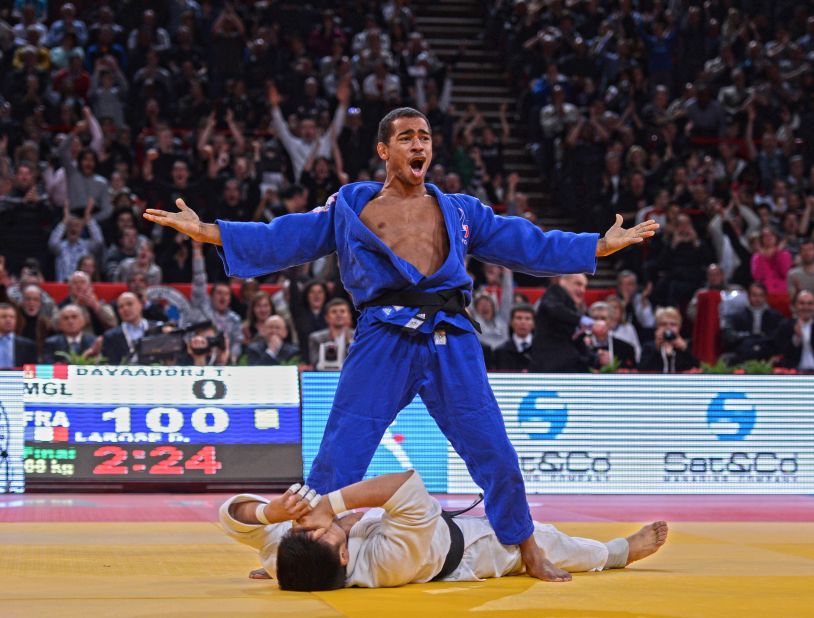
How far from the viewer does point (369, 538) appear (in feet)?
15.2

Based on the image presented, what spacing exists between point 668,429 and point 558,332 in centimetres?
117

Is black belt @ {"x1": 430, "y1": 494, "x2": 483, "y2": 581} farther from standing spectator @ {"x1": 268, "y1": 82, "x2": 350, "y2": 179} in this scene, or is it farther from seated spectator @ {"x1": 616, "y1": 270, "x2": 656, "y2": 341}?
standing spectator @ {"x1": 268, "y1": 82, "x2": 350, "y2": 179}

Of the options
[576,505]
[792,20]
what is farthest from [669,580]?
[792,20]

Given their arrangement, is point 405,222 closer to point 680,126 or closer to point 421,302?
point 421,302

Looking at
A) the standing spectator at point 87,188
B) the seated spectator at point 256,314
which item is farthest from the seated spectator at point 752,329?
the standing spectator at point 87,188

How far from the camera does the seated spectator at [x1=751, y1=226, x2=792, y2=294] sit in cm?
1370

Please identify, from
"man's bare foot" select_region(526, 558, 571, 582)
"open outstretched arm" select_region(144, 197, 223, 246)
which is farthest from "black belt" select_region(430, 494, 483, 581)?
"open outstretched arm" select_region(144, 197, 223, 246)

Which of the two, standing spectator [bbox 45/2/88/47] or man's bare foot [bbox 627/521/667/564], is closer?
man's bare foot [bbox 627/521/667/564]

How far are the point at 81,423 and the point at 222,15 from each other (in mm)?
8274

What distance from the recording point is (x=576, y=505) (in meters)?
8.65

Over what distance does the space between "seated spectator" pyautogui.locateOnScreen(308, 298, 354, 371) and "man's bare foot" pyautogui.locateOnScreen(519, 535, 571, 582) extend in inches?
200

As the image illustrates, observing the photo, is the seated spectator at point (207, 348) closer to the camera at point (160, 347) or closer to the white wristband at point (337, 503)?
the camera at point (160, 347)

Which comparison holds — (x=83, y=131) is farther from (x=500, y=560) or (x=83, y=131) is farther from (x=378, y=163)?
(x=500, y=560)

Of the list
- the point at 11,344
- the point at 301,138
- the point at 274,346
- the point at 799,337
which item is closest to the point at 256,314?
the point at 274,346
